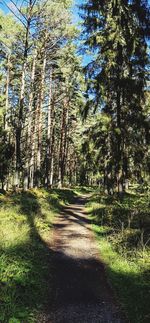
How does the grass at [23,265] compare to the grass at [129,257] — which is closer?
the grass at [23,265]

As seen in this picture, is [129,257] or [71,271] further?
[129,257]


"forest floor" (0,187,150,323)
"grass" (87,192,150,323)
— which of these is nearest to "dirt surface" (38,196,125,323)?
"forest floor" (0,187,150,323)

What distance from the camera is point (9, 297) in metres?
5.61

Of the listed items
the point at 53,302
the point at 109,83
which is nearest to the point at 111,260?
the point at 53,302

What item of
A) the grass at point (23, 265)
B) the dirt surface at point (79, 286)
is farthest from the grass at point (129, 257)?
the grass at point (23, 265)

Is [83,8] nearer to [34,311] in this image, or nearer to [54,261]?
[54,261]

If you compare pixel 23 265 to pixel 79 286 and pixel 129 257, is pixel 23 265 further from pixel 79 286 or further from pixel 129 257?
pixel 129 257

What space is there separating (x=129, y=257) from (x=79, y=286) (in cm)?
204

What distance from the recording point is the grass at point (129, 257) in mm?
6039

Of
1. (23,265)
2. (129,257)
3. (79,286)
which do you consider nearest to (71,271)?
(79,286)

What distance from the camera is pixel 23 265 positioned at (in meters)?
7.06

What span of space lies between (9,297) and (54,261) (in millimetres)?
2794

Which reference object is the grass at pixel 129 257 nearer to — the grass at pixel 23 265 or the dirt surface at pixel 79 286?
the dirt surface at pixel 79 286

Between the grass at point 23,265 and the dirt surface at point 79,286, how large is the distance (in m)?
0.25
